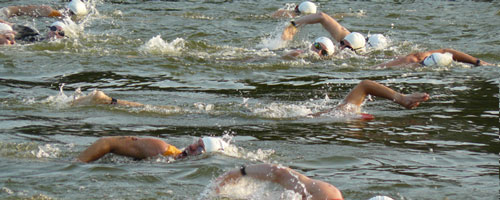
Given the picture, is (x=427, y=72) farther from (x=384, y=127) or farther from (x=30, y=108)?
(x=30, y=108)

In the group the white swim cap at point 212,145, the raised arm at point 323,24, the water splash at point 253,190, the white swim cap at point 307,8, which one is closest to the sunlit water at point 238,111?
the water splash at point 253,190

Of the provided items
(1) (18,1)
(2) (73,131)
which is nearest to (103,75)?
(2) (73,131)

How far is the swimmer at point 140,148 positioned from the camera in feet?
24.0

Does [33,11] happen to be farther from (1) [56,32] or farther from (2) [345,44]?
(2) [345,44]

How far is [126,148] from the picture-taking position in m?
7.42

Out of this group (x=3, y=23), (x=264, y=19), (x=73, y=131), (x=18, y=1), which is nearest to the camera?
(x=73, y=131)

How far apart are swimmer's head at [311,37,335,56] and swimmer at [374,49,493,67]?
99 cm

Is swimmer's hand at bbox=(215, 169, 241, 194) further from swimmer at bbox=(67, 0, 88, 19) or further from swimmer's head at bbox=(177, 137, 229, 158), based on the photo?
swimmer at bbox=(67, 0, 88, 19)

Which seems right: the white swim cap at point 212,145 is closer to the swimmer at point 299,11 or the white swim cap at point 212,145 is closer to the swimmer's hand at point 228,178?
the swimmer's hand at point 228,178

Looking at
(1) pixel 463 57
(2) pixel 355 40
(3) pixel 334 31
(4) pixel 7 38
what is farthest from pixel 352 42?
(4) pixel 7 38

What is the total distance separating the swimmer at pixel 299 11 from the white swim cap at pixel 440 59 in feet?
21.4

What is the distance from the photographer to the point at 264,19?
19.5m

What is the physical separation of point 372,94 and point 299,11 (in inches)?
393

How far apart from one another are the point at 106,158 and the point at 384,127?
11.8ft
